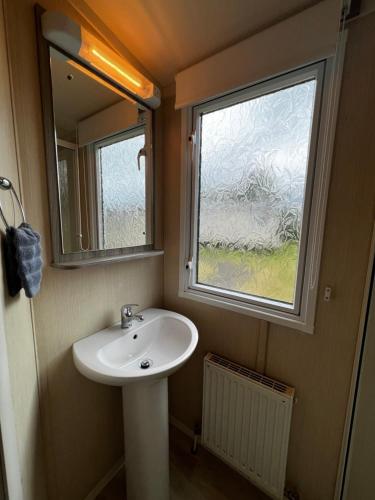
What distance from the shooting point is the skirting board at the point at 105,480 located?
1154 mm

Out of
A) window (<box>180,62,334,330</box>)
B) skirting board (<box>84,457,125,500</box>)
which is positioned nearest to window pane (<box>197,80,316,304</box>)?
window (<box>180,62,334,330</box>)

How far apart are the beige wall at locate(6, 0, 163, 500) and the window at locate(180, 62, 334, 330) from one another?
0.44m

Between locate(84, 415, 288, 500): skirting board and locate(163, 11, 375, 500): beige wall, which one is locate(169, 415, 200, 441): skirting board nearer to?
locate(84, 415, 288, 500): skirting board

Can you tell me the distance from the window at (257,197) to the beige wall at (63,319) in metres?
0.44

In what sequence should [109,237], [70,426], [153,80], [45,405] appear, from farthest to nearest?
[153,80]
[109,237]
[70,426]
[45,405]

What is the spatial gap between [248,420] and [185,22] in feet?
6.34

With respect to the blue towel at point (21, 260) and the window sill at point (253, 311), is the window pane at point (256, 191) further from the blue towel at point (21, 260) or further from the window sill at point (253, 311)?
the blue towel at point (21, 260)

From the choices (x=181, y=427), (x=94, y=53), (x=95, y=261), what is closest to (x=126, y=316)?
(x=95, y=261)

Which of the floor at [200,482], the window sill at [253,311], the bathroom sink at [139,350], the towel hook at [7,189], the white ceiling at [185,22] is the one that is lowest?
the floor at [200,482]

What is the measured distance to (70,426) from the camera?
39.6 inches

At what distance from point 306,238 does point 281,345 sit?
54 centimetres

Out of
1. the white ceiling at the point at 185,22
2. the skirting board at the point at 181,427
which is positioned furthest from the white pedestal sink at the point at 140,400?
the white ceiling at the point at 185,22

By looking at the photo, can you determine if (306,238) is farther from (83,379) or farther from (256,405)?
(83,379)

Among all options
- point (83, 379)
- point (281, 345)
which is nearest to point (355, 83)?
point (281, 345)
